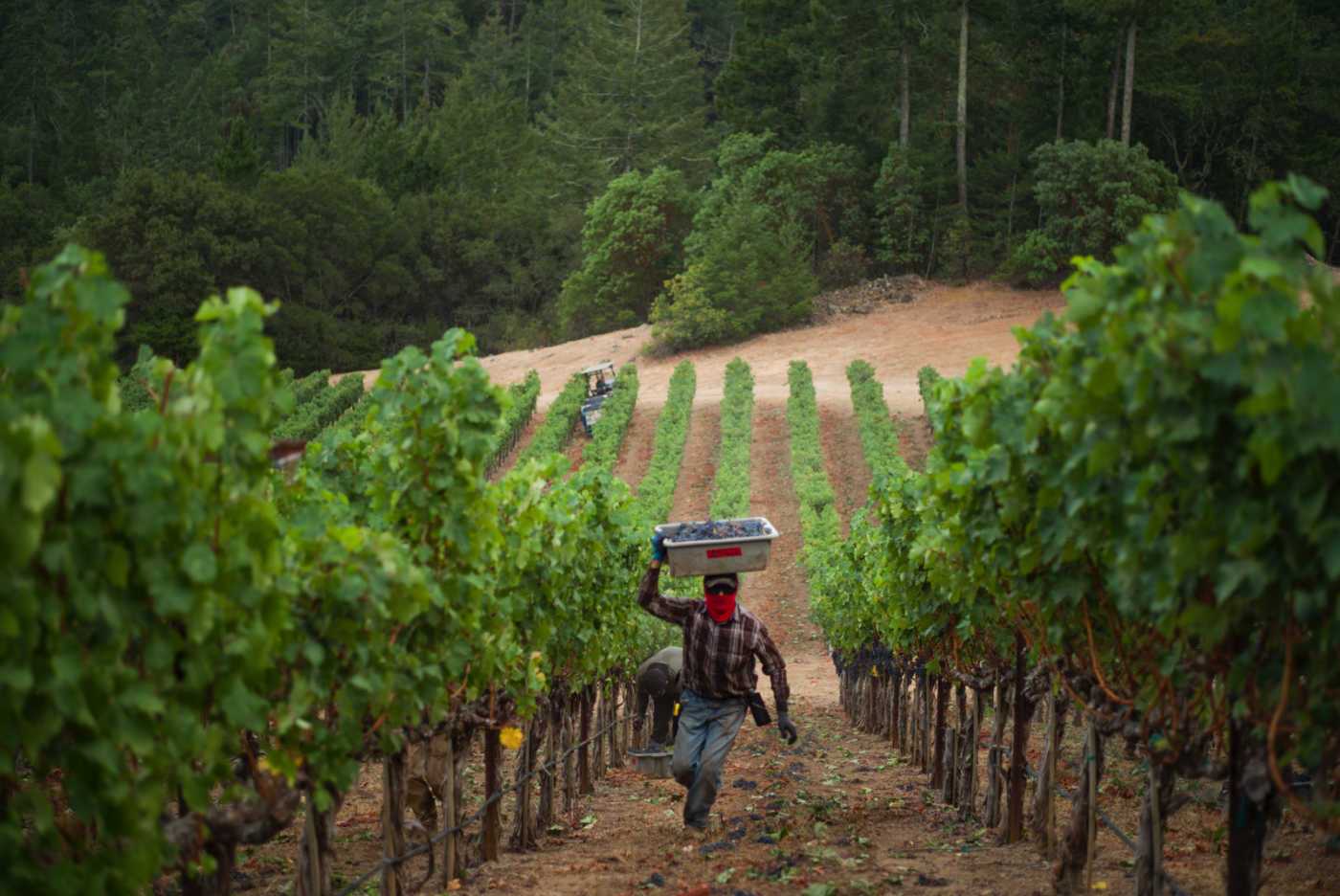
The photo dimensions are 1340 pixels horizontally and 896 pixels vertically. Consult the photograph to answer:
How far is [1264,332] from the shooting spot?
396 cm

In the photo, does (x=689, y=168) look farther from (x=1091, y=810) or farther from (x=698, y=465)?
(x=1091, y=810)

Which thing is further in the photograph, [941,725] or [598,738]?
[598,738]

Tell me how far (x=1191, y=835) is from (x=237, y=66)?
8121 centimetres

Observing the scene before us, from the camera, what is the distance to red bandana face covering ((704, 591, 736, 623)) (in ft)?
30.7

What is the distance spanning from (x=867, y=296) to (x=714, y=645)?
45167 millimetres

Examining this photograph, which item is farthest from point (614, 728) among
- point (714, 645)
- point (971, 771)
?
point (714, 645)

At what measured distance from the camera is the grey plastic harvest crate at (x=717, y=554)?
8.88 metres

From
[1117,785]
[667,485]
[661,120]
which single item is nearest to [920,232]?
[661,120]

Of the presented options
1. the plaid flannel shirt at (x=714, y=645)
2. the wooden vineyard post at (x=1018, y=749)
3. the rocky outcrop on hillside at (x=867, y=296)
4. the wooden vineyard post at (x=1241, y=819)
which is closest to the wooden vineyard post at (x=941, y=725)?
the wooden vineyard post at (x=1018, y=749)

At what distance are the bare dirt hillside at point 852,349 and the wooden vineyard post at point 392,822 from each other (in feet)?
113

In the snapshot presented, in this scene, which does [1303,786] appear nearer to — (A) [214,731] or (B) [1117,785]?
(B) [1117,785]

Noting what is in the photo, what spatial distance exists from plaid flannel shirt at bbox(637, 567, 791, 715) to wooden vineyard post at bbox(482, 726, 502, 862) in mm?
1249

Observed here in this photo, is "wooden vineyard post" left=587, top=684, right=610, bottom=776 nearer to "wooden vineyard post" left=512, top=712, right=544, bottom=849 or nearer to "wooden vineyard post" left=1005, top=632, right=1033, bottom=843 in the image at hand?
"wooden vineyard post" left=512, top=712, right=544, bottom=849

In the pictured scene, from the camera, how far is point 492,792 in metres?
9.18
